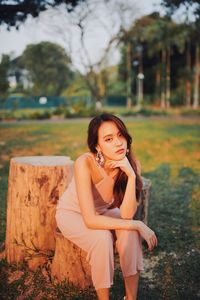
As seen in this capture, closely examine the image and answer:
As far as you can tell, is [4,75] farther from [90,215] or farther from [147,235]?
[147,235]

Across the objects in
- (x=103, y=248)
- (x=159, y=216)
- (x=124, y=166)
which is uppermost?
(x=124, y=166)

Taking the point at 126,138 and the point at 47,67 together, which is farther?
the point at 47,67

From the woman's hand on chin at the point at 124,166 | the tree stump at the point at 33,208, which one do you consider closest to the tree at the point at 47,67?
the tree stump at the point at 33,208

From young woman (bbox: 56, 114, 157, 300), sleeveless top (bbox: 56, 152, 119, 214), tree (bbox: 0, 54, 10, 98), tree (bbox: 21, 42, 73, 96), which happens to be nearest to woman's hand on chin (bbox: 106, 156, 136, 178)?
young woman (bbox: 56, 114, 157, 300)

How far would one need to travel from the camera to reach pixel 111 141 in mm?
2736

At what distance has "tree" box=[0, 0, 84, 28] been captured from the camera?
230 inches

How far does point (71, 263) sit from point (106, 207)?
1.64ft

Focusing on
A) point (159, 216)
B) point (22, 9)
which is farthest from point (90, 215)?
point (22, 9)

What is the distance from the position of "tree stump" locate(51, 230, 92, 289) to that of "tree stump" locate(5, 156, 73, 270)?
34cm

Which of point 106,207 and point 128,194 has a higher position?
point 128,194

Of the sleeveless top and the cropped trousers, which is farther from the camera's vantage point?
the sleeveless top

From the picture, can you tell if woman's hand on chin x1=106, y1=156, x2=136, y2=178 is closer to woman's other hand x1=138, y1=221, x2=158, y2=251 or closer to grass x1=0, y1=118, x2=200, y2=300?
woman's other hand x1=138, y1=221, x2=158, y2=251

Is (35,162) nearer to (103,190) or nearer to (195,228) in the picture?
(103,190)

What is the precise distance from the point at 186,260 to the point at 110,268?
147cm
